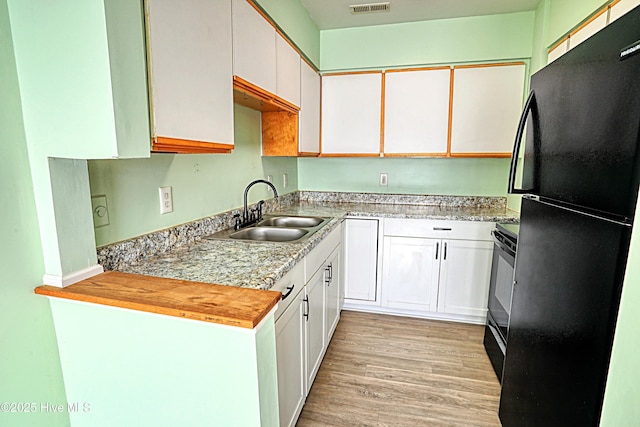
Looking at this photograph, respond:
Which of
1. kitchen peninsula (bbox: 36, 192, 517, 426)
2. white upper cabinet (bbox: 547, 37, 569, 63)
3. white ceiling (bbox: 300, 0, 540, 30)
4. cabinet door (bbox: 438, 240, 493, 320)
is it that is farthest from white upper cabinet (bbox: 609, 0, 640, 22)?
kitchen peninsula (bbox: 36, 192, 517, 426)

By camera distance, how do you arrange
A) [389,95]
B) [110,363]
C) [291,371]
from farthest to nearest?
[389,95] < [291,371] < [110,363]

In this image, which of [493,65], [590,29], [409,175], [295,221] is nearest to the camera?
[590,29]

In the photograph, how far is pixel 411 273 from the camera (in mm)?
2639

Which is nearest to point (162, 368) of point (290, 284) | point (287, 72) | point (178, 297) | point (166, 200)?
point (178, 297)

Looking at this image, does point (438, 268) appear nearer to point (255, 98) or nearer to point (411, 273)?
point (411, 273)

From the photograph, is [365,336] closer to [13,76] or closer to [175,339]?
[175,339]

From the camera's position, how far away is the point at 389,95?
281cm

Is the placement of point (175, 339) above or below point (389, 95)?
below

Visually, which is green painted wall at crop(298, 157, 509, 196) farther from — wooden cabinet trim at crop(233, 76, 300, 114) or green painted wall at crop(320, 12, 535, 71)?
wooden cabinet trim at crop(233, 76, 300, 114)

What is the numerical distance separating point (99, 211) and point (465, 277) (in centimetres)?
242

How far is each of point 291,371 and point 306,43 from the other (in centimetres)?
233

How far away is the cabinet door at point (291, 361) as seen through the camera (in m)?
1.30

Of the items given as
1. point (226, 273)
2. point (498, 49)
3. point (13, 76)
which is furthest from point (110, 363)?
point (498, 49)

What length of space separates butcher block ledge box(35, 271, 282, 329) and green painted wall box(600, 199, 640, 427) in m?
0.84
